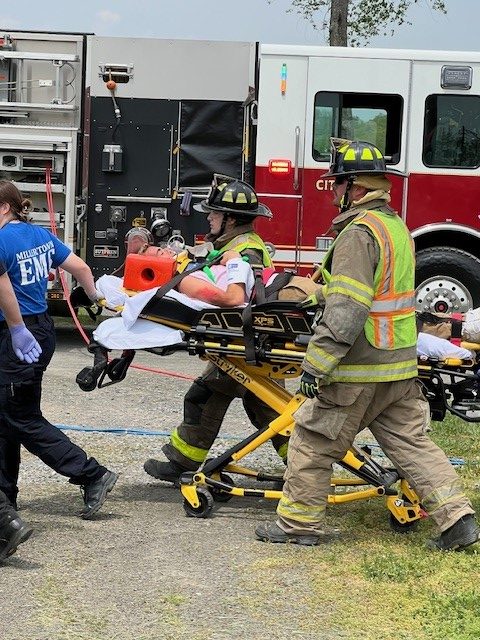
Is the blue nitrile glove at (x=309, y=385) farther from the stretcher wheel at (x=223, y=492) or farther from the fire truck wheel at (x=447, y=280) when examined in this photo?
the fire truck wheel at (x=447, y=280)

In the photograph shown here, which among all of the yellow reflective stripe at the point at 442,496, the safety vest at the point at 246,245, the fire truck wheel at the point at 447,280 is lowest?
the yellow reflective stripe at the point at 442,496

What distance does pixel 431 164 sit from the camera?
12039mm

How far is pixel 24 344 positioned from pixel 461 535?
7.28 ft

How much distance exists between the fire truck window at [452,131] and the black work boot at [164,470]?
6218mm

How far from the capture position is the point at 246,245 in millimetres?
6418

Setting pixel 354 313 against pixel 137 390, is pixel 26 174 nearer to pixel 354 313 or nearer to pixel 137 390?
pixel 137 390

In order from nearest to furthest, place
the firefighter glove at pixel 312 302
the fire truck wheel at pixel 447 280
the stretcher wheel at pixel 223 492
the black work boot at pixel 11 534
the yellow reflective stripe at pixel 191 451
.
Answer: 1. the black work boot at pixel 11 534
2. the firefighter glove at pixel 312 302
3. the stretcher wheel at pixel 223 492
4. the yellow reflective stripe at pixel 191 451
5. the fire truck wheel at pixel 447 280

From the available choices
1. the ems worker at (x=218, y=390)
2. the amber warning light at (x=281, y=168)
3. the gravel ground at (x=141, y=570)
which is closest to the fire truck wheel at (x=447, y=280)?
the amber warning light at (x=281, y=168)

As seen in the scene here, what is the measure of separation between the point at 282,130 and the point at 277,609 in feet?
25.9

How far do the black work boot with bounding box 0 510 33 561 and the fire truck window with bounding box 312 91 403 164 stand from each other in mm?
7457

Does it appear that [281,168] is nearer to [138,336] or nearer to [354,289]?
[138,336]

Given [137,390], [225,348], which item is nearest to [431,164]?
[137,390]

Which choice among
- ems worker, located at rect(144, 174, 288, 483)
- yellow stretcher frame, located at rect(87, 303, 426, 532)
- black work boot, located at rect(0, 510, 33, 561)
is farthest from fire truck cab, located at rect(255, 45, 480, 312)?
black work boot, located at rect(0, 510, 33, 561)

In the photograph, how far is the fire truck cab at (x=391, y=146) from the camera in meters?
12.0
